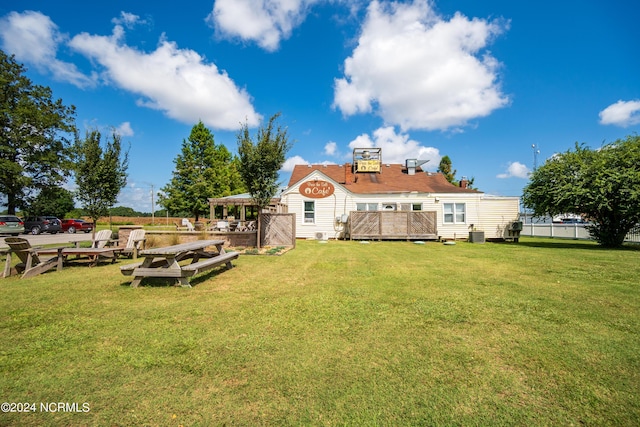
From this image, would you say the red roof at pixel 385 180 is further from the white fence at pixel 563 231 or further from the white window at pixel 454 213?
the white fence at pixel 563 231

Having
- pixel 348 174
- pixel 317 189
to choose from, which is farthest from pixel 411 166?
pixel 317 189

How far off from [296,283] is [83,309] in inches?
157

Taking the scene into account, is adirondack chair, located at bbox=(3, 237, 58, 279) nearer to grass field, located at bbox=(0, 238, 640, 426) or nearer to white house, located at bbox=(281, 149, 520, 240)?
grass field, located at bbox=(0, 238, 640, 426)

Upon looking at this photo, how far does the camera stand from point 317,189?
2072 cm

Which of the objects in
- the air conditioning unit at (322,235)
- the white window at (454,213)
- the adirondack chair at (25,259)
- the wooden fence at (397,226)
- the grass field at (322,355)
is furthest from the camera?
the white window at (454,213)

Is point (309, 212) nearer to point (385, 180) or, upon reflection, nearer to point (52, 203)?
point (385, 180)

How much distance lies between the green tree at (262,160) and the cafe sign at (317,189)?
7.24m

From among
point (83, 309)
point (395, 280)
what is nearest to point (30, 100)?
point (83, 309)

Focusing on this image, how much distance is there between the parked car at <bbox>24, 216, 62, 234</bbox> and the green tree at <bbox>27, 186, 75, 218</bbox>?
3.10 m

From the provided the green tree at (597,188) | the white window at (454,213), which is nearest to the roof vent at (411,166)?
the white window at (454,213)

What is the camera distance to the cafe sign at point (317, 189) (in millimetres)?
20719

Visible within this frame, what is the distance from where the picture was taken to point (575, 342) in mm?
3602

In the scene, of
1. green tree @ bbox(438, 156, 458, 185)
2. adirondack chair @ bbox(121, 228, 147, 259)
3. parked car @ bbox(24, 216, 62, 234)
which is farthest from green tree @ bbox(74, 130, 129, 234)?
green tree @ bbox(438, 156, 458, 185)

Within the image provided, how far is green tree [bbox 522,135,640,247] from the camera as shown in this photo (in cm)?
1459
